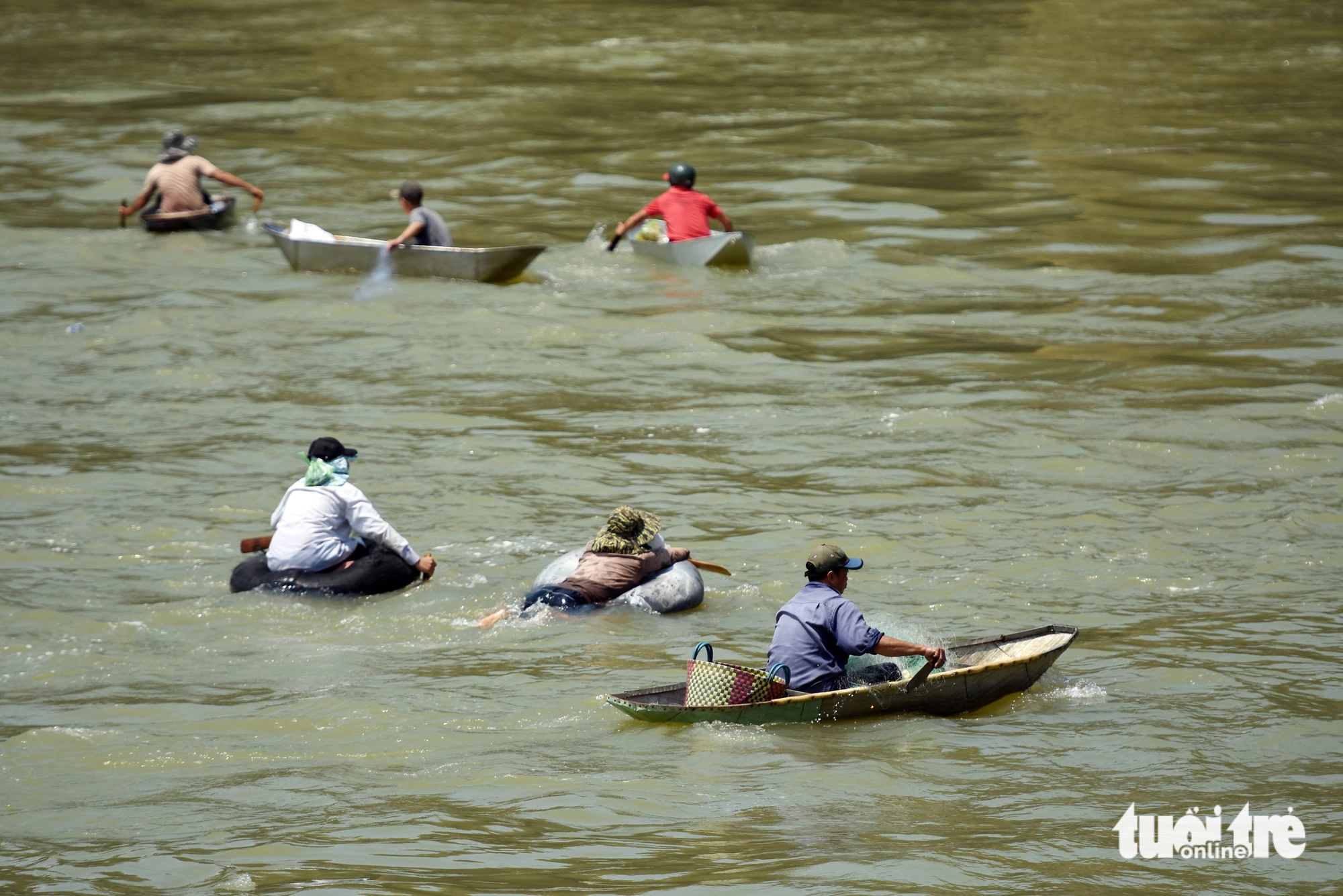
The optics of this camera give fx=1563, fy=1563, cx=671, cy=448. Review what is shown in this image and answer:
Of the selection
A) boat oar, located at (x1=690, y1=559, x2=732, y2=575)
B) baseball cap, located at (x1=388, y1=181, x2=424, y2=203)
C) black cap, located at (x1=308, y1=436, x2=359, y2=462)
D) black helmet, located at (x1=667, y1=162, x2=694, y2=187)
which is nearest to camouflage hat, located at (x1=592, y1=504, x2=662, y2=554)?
boat oar, located at (x1=690, y1=559, x2=732, y2=575)

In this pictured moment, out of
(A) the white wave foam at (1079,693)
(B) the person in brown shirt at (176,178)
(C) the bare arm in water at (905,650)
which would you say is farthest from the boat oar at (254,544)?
(B) the person in brown shirt at (176,178)

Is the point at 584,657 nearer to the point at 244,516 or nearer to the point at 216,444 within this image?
the point at 244,516

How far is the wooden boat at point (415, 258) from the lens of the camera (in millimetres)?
19578

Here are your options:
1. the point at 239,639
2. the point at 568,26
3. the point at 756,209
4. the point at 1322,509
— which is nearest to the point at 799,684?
the point at 239,639

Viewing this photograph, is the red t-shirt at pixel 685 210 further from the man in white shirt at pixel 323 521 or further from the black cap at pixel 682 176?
the man in white shirt at pixel 323 521

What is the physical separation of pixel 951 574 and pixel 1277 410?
501 cm

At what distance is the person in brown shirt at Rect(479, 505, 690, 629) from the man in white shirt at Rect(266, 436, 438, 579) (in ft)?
3.44

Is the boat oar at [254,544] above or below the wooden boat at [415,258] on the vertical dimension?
below

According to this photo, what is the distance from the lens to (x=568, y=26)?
37.7 meters

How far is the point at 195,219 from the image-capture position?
22672 millimetres

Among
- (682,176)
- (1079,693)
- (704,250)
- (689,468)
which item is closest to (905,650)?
(1079,693)

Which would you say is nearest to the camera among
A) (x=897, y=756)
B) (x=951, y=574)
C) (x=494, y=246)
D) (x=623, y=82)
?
(x=897, y=756)

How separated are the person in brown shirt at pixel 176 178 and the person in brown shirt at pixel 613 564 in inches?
515

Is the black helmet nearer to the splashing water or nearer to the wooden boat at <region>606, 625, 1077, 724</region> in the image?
the splashing water
